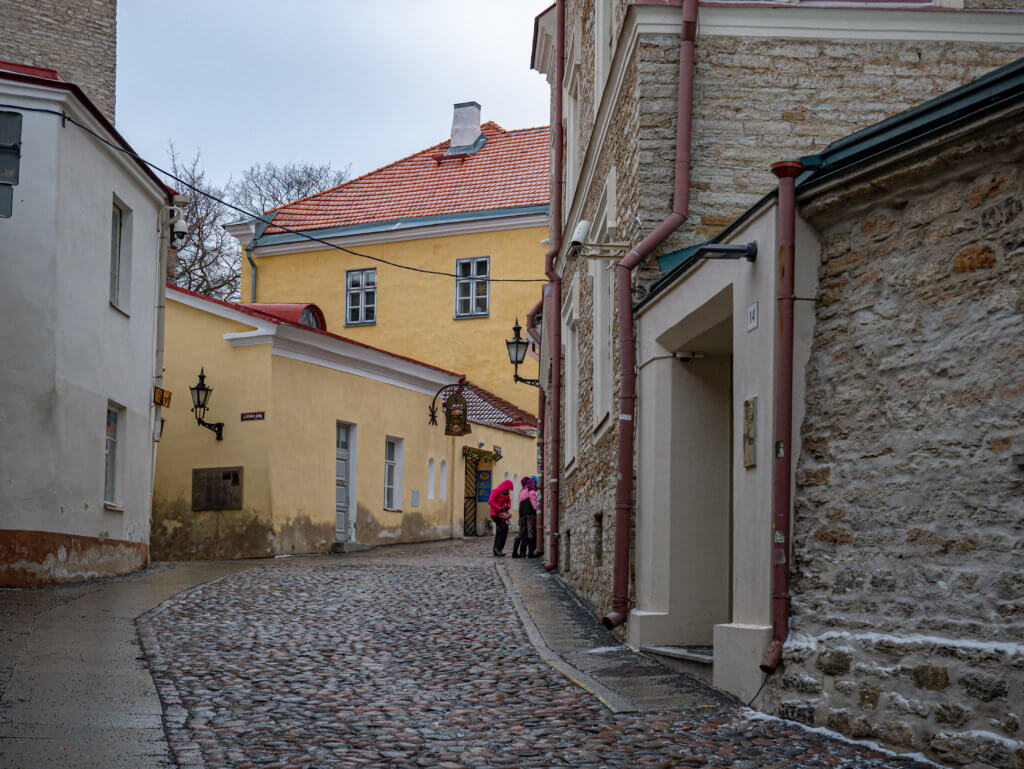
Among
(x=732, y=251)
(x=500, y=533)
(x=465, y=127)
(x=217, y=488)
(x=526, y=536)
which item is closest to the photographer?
(x=732, y=251)

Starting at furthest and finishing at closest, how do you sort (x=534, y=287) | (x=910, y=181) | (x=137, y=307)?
(x=534, y=287)
(x=137, y=307)
(x=910, y=181)

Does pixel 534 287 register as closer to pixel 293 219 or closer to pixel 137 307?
pixel 293 219

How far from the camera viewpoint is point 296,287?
32688 mm

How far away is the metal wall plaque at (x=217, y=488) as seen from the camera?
2012 cm

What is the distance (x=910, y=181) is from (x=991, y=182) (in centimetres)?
50

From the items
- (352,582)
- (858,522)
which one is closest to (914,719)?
(858,522)

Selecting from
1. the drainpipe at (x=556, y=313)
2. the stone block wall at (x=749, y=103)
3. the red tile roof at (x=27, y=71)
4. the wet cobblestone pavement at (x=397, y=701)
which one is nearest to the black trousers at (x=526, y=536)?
the drainpipe at (x=556, y=313)

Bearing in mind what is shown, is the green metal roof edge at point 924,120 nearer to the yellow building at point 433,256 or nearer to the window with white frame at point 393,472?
the window with white frame at point 393,472

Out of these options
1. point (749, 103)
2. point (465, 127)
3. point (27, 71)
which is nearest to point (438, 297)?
point (465, 127)

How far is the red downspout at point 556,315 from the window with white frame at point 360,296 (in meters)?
15.1

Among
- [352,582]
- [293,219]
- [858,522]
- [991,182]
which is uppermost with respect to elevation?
[293,219]

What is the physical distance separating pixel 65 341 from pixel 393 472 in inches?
469

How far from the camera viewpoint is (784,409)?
6.62m

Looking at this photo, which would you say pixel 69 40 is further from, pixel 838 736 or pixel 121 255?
pixel 838 736
